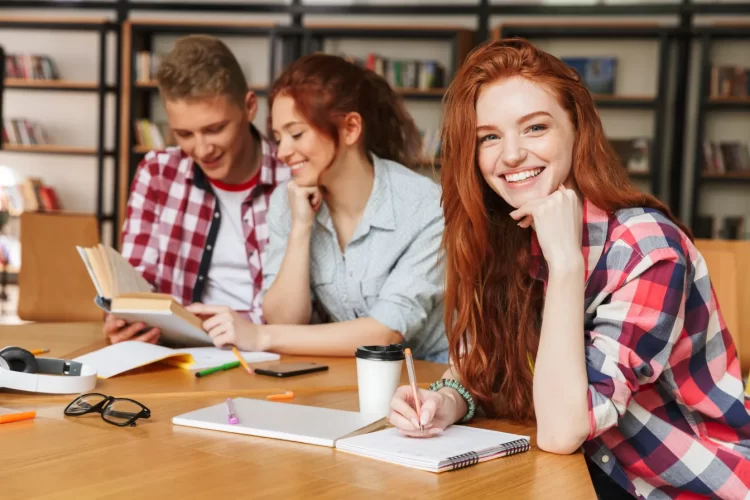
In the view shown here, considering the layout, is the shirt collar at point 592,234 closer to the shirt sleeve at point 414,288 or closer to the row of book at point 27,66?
the shirt sleeve at point 414,288

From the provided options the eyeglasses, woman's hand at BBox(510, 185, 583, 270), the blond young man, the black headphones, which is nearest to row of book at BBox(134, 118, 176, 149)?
the blond young man

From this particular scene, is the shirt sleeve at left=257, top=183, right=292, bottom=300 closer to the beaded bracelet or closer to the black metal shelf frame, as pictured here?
the beaded bracelet

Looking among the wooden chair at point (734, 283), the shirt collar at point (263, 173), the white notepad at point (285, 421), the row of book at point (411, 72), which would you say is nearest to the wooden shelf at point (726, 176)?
the row of book at point (411, 72)

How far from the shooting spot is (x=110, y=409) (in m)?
1.28

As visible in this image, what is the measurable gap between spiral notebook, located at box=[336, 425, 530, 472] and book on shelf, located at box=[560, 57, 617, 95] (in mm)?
5120

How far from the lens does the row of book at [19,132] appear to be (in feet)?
21.6

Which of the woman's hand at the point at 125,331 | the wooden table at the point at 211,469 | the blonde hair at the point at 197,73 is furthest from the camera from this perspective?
the blonde hair at the point at 197,73

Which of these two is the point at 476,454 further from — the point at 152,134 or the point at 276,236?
the point at 152,134

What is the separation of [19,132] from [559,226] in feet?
20.3

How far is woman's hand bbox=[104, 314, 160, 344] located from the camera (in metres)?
1.92

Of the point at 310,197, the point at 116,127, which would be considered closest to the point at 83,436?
the point at 310,197

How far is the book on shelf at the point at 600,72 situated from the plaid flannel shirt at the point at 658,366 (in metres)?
4.88

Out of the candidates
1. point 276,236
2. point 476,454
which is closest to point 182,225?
point 276,236

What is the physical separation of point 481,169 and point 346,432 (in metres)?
0.48
